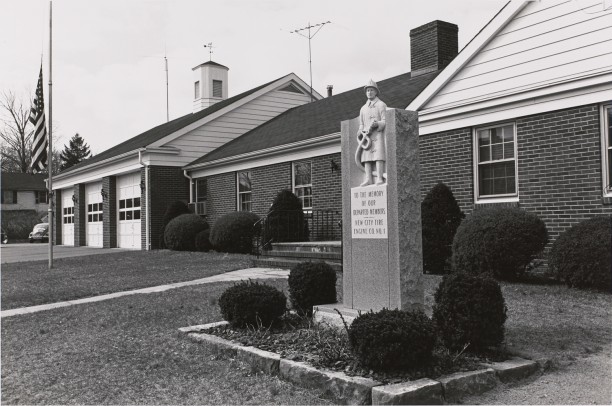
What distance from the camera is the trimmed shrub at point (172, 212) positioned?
23.2 metres

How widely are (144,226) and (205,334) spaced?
1816cm

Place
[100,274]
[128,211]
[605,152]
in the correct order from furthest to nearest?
[128,211], [100,274], [605,152]

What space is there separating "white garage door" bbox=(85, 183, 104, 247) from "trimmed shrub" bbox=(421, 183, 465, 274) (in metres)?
21.2

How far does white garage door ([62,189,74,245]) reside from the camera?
111 feet

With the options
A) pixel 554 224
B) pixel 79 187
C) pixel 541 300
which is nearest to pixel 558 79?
pixel 554 224

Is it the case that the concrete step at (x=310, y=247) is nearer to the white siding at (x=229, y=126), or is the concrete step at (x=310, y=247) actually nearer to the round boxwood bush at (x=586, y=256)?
the round boxwood bush at (x=586, y=256)

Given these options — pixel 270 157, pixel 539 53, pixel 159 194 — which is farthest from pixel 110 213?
pixel 539 53

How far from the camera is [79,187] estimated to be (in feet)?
103

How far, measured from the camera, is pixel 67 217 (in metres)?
34.8

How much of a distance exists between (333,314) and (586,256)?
177 inches

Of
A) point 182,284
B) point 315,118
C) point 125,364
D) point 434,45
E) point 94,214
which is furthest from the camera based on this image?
point 94,214

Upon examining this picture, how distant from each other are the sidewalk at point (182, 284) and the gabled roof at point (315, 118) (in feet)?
17.4

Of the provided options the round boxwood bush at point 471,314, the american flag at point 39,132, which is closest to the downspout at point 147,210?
the american flag at point 39,132

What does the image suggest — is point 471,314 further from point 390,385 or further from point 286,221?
point 286,221
